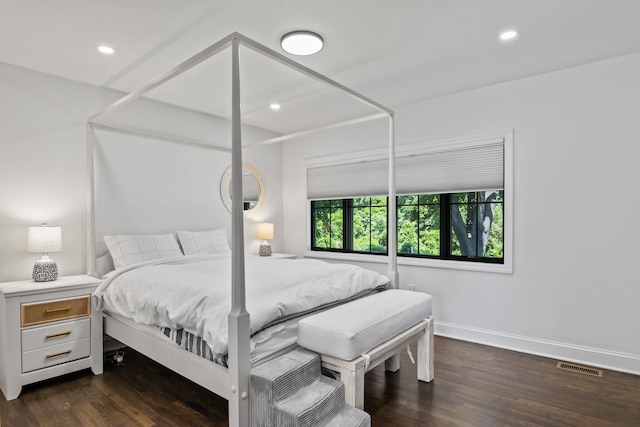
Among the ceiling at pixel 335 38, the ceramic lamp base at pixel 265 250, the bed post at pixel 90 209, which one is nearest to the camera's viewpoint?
the ceiling at pixel 335 38

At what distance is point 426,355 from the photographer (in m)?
2.78

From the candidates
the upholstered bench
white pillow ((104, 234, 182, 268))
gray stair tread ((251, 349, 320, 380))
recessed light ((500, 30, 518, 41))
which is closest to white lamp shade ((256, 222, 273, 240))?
white pillow ((104, 234, 182, 268))

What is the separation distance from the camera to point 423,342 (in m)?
2.77

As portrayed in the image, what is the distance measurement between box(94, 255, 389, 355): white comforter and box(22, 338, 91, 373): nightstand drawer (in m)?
0.32

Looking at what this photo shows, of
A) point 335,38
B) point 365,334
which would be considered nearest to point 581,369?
point 365,334

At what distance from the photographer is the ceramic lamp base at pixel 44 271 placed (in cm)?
293

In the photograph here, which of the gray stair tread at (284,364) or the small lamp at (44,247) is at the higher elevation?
the small lamp at (44,247)

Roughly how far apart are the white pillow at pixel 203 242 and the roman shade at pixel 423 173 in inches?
57.7

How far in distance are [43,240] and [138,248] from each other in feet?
2.48

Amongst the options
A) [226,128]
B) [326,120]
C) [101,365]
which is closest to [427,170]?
[326,120]

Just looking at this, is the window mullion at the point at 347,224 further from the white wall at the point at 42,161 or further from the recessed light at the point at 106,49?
the recessed light at the point at 106,49

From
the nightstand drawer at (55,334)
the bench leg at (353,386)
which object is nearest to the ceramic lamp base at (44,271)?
the nightstand drawer at (55,334)

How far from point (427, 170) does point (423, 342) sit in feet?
6.39

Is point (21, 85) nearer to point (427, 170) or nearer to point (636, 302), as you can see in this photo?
point (427, 170)
